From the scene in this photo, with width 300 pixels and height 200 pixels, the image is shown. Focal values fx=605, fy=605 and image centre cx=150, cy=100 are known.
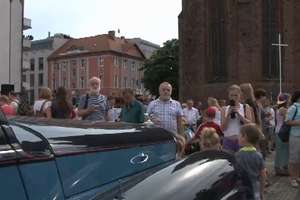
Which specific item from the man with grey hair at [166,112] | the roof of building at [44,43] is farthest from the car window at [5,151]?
the roof of building at [44,43]

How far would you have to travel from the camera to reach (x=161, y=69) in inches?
3024

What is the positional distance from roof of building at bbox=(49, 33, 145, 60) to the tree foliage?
1431 inches

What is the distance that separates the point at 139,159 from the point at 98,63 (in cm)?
11408

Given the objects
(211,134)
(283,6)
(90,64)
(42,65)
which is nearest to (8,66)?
(283,6)

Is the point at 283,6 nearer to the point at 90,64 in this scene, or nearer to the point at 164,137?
the point at 164,137

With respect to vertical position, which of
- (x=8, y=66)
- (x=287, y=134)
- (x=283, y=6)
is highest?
(x=283, y=6)

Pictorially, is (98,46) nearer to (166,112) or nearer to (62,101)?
(166,112)

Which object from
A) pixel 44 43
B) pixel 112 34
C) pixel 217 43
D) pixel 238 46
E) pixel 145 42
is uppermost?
pixel 112 34

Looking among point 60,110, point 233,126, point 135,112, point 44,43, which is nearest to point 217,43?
point 135,112

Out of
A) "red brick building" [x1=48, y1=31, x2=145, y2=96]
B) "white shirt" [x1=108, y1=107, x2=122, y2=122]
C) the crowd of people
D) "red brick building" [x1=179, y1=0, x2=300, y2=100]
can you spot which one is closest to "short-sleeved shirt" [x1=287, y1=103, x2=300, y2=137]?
the crowd of people

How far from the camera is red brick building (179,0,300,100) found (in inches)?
1660

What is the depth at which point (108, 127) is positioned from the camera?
314 cm

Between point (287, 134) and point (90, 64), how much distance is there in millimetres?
107809

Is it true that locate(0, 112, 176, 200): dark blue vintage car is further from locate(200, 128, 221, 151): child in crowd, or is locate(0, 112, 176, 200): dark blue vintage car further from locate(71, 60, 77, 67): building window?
locate(71, 60, 77, 67): building window
